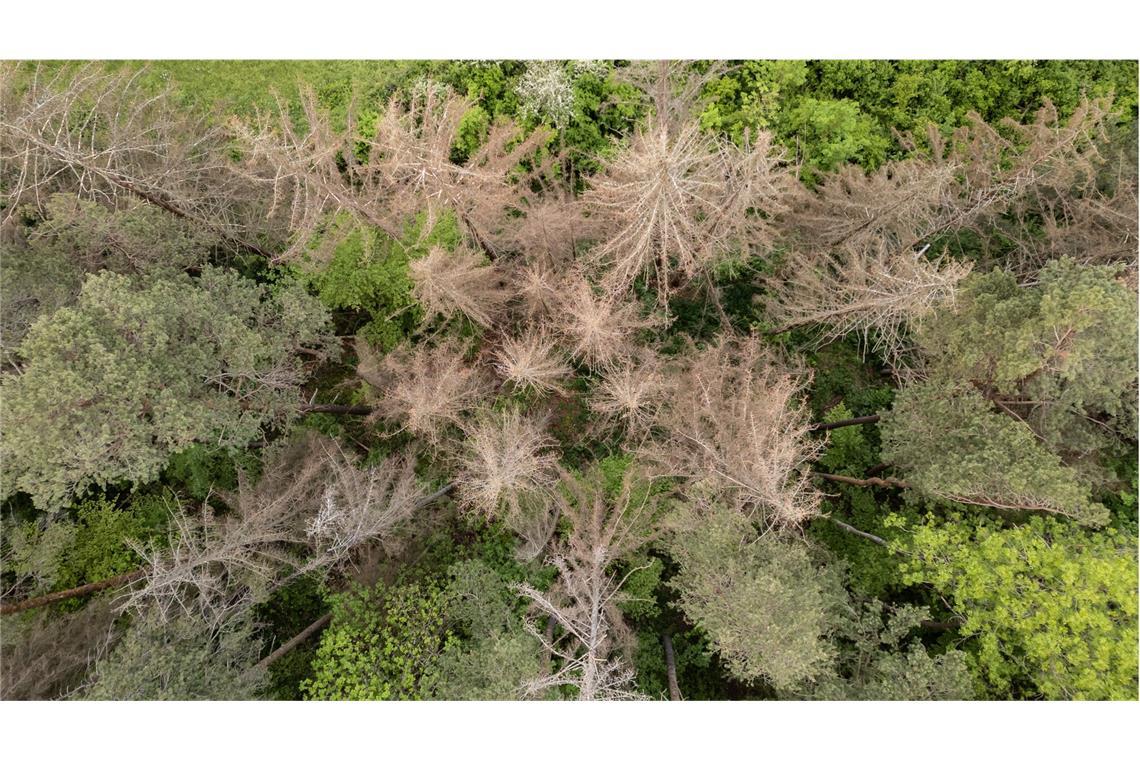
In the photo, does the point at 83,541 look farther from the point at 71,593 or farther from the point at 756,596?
the point at 756,596

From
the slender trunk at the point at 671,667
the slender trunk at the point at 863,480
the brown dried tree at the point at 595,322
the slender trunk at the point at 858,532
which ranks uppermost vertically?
the brown dried tree at the point at 595,322

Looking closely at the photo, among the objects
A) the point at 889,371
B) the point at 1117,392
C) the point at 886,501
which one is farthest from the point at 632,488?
the point at 1117,392

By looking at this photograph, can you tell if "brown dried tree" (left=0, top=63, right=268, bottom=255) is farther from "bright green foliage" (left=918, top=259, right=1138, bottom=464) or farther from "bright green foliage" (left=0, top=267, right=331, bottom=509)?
"bright green foliage" (left=918, top=259, right=1138, bottom=464)

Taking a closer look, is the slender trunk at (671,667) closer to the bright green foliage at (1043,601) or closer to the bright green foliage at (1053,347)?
the bright green foliage at (1043,601)

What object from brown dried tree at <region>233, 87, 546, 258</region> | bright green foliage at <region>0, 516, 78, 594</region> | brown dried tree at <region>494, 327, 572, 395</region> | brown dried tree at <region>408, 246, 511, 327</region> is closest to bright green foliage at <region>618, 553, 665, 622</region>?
brown dried tree at <region>494, 327, 572, 395</region>

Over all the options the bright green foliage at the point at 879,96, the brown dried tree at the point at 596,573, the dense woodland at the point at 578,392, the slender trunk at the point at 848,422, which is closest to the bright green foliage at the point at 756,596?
the dense woodland at the point at 578,392
